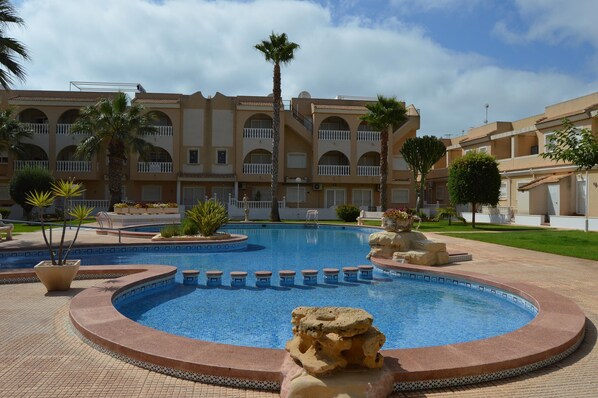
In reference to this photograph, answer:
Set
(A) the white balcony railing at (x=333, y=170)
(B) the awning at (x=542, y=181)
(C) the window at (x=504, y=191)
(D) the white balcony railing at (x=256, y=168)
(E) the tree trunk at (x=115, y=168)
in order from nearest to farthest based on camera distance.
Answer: (B) the awning at (x=542, y=181), (E) the tree trunk at (x=115, y=168), (C) the window at (x=504, y=191), (D) the white balcony railing at (x=256, y=168), (A) the white balcony railing at (x=333, y=170)

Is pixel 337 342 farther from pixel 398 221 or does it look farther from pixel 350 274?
pixel 398 221

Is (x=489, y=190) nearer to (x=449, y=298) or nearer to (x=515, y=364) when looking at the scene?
(x=449, y=298)

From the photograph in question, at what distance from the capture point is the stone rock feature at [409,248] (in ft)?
38.9

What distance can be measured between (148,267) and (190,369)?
641 cm

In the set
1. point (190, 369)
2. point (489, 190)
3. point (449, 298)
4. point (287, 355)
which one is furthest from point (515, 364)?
point (489, 190)

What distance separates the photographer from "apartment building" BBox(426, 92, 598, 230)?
26.7m

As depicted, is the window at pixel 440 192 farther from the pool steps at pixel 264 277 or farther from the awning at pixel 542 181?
the pool steps at pixel 264 277

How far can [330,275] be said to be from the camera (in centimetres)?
1070

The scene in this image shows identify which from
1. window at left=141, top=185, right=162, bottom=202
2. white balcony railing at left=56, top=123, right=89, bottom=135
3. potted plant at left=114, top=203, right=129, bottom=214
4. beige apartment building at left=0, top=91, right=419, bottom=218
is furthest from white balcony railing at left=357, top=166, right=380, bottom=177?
white balcony railing at left=56, top=123, right=89, bottom=135

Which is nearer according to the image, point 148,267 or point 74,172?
point 148,267

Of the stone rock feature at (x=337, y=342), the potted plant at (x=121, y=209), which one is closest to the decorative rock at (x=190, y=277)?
the stone rock feature at (x=337, y=342)

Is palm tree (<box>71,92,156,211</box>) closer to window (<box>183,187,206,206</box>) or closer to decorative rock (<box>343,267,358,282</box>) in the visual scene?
window (<box>183,187,206,206</box>)

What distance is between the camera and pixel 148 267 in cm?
1026

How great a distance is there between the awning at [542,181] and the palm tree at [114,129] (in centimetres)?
2570
